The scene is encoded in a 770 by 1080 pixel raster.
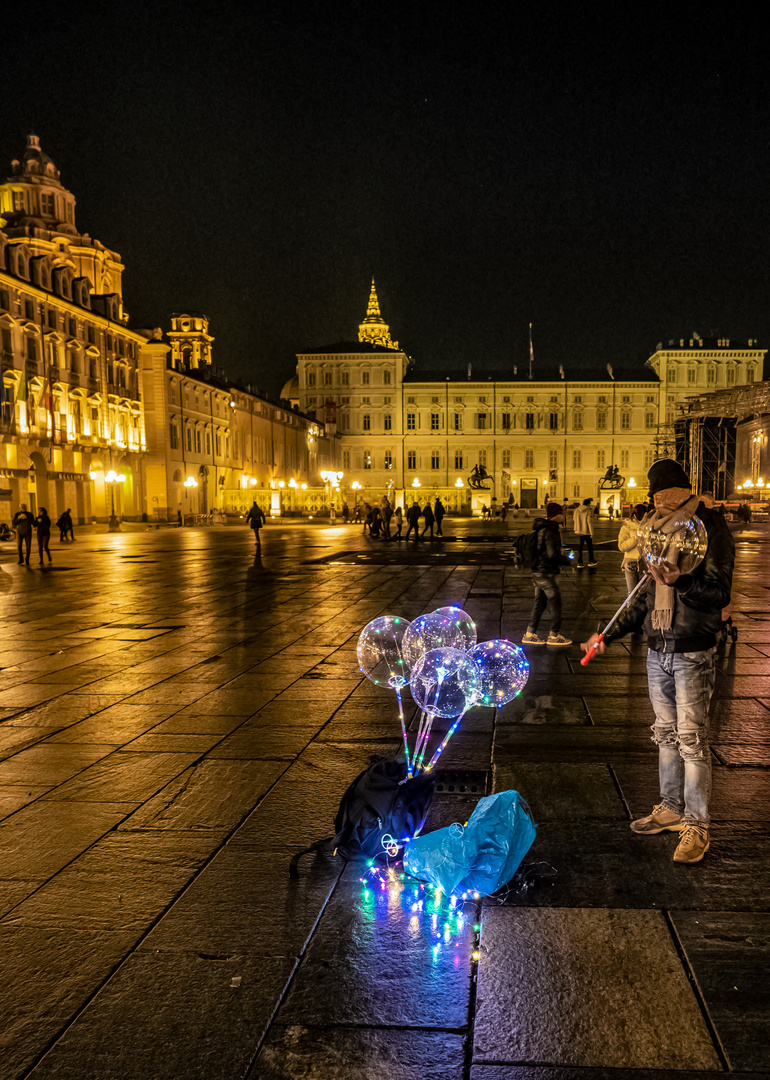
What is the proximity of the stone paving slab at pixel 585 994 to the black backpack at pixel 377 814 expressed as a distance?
1.77ft

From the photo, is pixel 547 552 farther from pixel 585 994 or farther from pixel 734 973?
pixel 585 994

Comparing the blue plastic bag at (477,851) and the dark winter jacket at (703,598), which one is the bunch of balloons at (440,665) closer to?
the blue plastic bag at (477,851)

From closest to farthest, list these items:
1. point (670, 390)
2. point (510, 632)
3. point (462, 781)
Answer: point (462, 781) → point (510, 632) → point (670, 390)

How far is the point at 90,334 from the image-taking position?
43812 millimetres

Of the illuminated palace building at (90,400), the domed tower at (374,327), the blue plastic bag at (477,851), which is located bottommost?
the blue plastic bag at (477,851)

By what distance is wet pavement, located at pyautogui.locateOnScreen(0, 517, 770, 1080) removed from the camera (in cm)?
216

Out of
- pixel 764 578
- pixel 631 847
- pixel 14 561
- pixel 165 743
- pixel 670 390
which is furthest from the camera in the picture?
pixel 670 390

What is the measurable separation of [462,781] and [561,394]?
80317 mm

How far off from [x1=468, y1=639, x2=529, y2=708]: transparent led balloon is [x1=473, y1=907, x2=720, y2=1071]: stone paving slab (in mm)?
1235

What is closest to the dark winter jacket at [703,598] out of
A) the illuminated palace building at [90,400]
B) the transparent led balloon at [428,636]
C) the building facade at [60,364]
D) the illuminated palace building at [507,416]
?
the transparent led balloon at [428,636]

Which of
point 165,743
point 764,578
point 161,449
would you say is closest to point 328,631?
point 165,743

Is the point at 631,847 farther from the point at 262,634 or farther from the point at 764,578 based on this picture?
the point at 764,578

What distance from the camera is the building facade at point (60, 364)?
35.9m

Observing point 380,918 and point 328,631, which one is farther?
point 328,631
